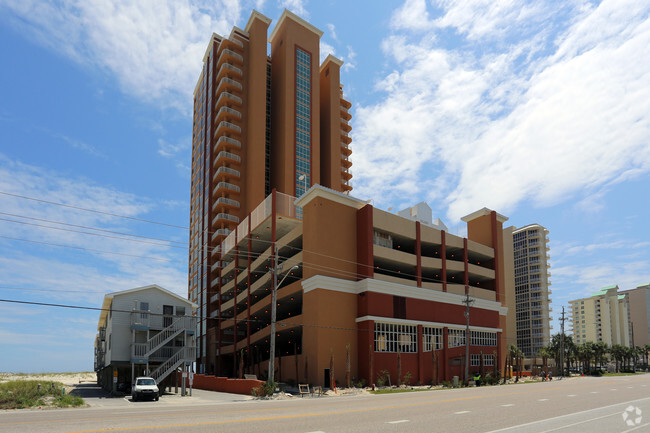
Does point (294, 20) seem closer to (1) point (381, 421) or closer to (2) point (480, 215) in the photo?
(2) point (480, 215)

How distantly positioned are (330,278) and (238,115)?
53.6 meters

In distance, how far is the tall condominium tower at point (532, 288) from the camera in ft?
476

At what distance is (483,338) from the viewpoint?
212ft

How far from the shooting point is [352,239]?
5453 centimetres

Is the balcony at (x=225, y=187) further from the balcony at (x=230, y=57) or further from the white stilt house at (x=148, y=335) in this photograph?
the white stilt house at (x=148, y=335)

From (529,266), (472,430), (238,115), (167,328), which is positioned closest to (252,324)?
(167,328)

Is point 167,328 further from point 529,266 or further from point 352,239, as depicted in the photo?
point 529,266

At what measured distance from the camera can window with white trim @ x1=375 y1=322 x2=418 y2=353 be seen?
51.4m

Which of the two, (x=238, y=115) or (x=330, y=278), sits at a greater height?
(x=238, y=115)

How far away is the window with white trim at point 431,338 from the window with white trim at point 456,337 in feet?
5.23

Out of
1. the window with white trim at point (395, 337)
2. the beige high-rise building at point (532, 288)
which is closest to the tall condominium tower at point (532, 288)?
the beige high-rise building at point (532, 288)

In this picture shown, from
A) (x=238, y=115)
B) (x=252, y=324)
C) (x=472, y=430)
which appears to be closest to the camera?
(x=472, y=430)

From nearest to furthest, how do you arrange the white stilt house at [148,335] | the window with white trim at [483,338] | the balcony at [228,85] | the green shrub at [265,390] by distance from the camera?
the green shrub at [265,390], the white stilt house at [148,335], the window with white trim at [483,338], the balcony at [228,85]

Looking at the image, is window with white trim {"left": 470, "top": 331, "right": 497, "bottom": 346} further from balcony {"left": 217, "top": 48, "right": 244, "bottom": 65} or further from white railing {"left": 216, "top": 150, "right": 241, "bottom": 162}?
balcony {"left": 217, "top": 48, "right": 244, "bottom": 65}
